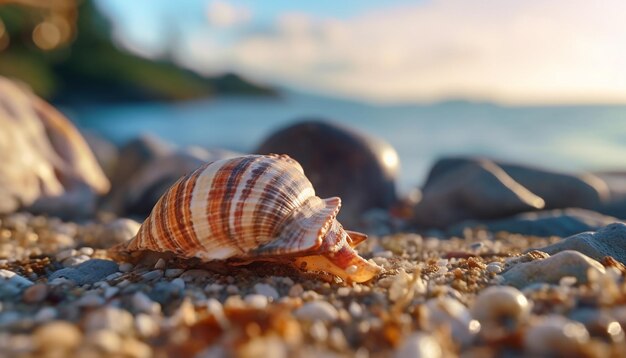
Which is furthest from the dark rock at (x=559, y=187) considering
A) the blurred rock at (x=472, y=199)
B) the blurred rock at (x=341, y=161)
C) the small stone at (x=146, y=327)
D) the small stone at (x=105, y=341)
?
the small stone at (x=105, y=341)

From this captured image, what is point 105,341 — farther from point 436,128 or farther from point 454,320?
point 436,128

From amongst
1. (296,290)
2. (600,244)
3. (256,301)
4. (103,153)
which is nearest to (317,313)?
(256,301)

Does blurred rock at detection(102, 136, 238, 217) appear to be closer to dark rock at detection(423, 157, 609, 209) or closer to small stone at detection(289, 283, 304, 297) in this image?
dark rock at detection(423, 157, 609, 209)

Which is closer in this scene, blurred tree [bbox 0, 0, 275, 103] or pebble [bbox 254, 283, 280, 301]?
pebble [bbox 254, 283, 280, 301]


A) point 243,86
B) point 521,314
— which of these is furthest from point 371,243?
point 243,86

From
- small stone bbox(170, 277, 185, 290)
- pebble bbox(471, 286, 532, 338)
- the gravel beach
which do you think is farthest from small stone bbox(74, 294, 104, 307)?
pebble bbox(471, 286, 532, 338)

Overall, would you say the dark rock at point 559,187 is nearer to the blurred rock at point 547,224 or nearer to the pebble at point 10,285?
the blurred rock at point 547,224
